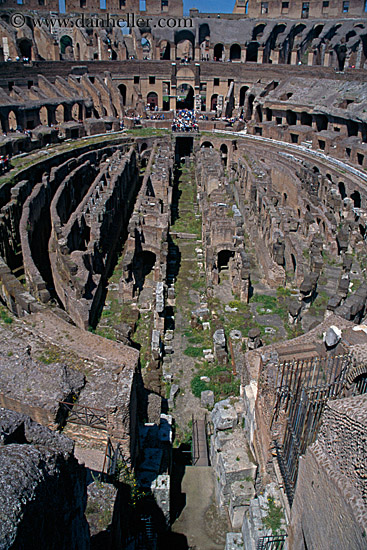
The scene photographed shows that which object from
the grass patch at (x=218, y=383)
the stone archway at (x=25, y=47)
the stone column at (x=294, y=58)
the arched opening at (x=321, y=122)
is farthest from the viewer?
the stone column at (x=294, y=58)

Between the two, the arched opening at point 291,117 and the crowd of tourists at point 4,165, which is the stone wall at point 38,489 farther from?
the arched opening at point 291,117

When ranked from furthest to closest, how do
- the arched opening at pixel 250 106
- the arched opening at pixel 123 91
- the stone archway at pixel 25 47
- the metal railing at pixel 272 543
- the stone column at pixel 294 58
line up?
the arched opening at pixel 123 91 < the stone column at pixel 294 58 < the arched opening at pixel 250 106 < the stone archway at pixel 25 47 < the metal railing at pixel 272 543

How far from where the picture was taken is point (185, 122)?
1678 inches

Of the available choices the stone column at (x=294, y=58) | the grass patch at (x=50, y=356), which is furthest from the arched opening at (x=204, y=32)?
the grass patch at (x=50, y=356)

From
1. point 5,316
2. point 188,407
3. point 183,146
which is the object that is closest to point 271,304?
point 188,407

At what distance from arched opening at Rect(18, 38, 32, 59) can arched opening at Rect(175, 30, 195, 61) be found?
1581 centimetres

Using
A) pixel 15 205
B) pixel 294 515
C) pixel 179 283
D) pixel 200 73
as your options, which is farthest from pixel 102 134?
pixel 294 515

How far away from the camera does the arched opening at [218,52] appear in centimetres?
5338

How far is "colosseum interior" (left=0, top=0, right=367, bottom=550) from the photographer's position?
6781mm

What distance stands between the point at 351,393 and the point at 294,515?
2.40 m

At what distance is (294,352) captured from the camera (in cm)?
979

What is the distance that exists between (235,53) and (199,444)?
51.7 m

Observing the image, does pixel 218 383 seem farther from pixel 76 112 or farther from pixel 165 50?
pixel 165 50

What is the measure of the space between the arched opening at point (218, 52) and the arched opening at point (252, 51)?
2964mm
